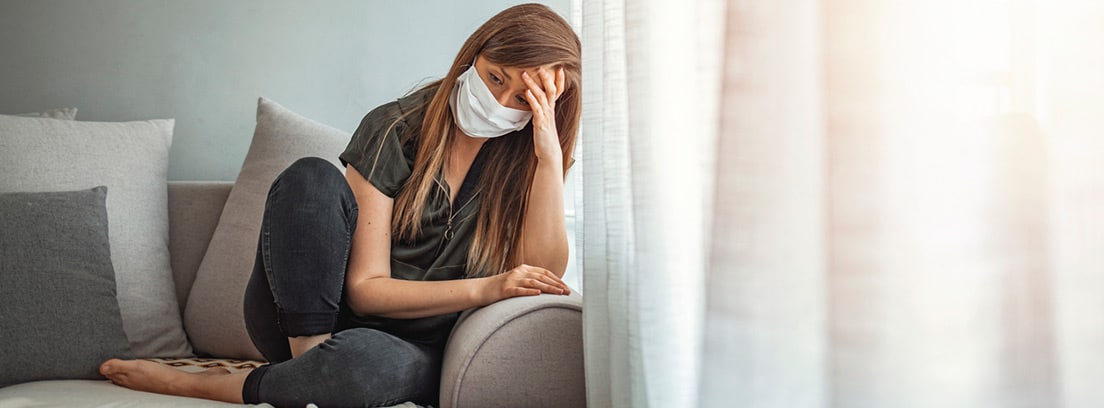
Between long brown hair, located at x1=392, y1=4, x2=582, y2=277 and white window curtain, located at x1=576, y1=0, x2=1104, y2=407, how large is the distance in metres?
0.76

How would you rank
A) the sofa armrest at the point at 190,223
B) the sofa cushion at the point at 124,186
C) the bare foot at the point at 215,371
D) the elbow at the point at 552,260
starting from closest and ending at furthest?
the bare foot at the point at 215,371 → the elbow at the point at 552,260 → the sofa cushion at the point at 124,186 → the sofa armrest at the point at 190,223

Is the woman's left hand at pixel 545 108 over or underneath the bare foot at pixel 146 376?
over

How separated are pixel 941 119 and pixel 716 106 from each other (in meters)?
0.23

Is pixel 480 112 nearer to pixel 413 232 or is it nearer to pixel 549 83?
pixel 549 83

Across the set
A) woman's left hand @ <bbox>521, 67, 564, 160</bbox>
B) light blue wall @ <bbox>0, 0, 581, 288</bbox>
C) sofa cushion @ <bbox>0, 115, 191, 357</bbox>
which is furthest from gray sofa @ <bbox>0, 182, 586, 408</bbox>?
light blue wall @ <bbox>0, 0, 581, 288</bbox>

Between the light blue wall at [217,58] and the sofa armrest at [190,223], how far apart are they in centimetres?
31

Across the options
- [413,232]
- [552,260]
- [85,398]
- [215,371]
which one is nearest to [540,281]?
[552,260]

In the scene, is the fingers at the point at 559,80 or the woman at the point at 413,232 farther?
the fingers at the point at 559,80

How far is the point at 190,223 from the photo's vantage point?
182cm

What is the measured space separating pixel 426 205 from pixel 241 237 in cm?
52

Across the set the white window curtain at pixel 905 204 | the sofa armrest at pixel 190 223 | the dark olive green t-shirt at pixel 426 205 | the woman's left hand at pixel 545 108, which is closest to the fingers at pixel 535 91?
the woman's left hand at pixel 545 108

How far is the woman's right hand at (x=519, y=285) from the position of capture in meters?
1.18

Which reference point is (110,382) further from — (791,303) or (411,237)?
(791,303)

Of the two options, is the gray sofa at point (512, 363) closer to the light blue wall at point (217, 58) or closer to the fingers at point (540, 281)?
the fingers at point (540, 281)
